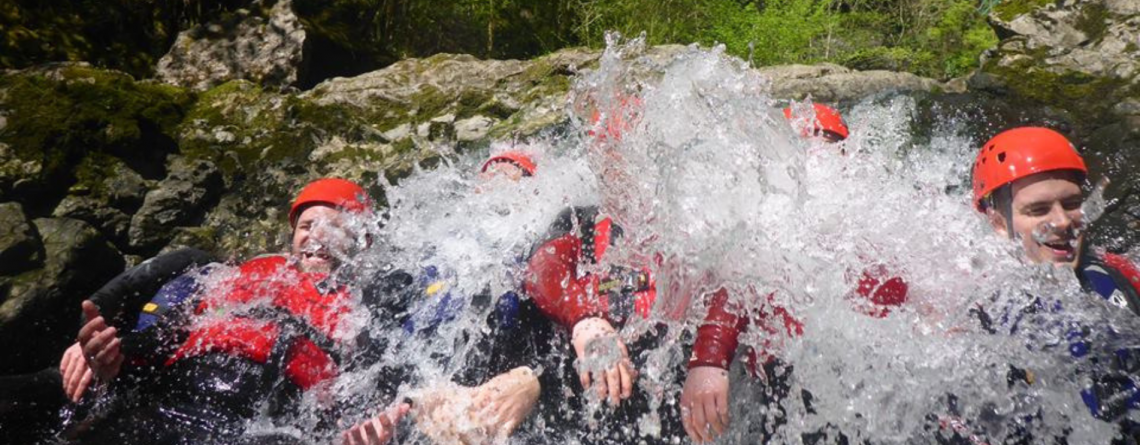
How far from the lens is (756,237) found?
2.46 m

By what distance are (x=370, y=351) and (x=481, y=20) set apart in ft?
17.9

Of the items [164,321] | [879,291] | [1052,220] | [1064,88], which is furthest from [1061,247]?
[164,321]

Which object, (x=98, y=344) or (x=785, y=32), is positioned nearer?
(x=98, y=344)

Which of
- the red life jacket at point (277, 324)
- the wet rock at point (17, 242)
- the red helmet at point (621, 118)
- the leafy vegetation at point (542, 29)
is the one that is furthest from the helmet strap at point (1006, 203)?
the wet rock at point (17, 242)

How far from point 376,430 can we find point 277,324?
2.81ft

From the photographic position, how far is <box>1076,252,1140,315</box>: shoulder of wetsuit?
2.44m

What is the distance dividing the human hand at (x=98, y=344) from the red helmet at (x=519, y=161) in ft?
6.17

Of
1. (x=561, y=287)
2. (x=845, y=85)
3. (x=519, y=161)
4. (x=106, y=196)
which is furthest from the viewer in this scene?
(x=845, y=85)

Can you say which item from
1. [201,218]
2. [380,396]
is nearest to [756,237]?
[380,396]

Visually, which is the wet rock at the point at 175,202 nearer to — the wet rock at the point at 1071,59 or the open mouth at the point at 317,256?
the open mouth at the point at 317,256

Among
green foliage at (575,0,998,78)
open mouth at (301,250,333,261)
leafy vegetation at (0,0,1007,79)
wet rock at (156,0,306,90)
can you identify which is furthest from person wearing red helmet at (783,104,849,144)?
wet rock at (156,0,306,90)

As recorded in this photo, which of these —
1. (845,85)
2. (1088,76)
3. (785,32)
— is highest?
(1088,76)

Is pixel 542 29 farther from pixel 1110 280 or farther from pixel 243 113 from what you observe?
pixel 1110 280

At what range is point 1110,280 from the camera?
2.50 meters
